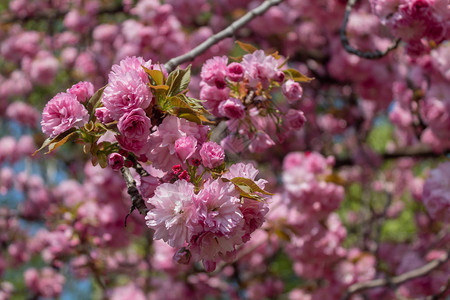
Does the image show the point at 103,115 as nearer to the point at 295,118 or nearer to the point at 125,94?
the point at 125,94

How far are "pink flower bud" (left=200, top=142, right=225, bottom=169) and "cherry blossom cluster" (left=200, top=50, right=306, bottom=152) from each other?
1.03 ft

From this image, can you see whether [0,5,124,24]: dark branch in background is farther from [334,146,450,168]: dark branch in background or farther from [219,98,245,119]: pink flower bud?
[219,98,245,119]: pink flower bud

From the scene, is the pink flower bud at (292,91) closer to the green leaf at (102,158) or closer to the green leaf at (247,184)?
the green leaf at (247,184)

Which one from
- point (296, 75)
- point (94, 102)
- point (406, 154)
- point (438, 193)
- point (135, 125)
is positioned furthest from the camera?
point (406, 154)

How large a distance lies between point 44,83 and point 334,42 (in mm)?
3454

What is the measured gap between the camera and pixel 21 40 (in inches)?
207

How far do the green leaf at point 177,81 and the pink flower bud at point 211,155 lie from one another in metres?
0.23

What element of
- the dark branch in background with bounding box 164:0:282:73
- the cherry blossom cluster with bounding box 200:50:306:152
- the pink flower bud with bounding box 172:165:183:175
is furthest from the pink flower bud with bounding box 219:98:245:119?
the pink flower bud with bounding box 172:165:183:175

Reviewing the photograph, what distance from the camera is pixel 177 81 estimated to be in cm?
138

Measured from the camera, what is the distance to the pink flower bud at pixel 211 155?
122cm

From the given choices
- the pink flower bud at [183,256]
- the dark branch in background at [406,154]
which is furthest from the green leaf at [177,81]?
the dark branch in background at [406,154]

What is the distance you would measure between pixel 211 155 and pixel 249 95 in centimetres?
45

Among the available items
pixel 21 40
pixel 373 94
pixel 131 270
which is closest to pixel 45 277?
pixel 131 270

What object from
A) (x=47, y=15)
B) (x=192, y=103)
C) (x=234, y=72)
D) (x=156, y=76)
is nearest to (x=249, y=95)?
(x=234, y=72)
